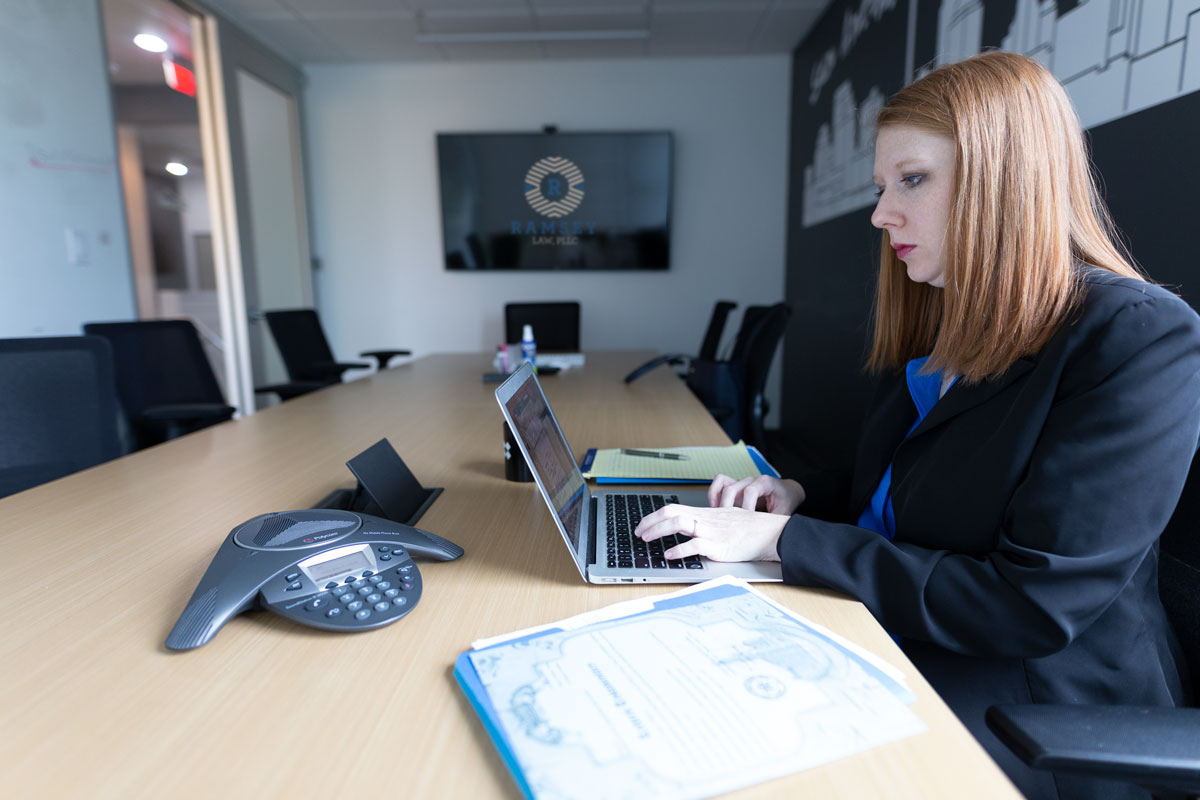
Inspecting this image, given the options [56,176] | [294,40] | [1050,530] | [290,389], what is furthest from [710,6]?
[1050,530]

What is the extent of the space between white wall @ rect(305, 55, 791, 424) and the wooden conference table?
3.89 m

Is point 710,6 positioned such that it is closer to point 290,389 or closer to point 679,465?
point 290,389

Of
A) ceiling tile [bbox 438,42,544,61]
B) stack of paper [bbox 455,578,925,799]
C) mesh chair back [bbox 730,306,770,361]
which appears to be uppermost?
ceiling tile [bbox 438,42,544,61]

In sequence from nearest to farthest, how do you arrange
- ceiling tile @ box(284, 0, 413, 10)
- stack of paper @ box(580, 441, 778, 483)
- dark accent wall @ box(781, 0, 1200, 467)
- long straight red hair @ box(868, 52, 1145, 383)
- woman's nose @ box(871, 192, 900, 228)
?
long straight red hair @ box(868, 52, 1145, 383) → woman's nose @ box(871, 192, 900, 228) → stack of paper @ box(580, 441, 778, 483) → dark accent wall @ box(781, 0, 1200, 467) → ceiling tile @ box(284, 0, 413, 10)

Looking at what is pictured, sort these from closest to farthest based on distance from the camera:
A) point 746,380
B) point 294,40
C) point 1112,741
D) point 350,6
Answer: point 1112,741, point 746,380, point 350,6, point 294,40

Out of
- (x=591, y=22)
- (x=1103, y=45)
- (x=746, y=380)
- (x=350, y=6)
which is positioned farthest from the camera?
(x=591, y=22)

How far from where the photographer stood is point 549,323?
4.22 m

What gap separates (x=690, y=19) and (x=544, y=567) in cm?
414

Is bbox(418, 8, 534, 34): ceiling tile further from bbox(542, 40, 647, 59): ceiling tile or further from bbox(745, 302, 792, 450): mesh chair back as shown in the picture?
bbox(745, 302, 792, 450): mesh chair back

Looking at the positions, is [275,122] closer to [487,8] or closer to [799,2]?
[487,8]

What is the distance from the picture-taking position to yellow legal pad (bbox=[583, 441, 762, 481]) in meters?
1.23

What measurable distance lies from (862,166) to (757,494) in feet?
9.24

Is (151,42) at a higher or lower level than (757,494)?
higher

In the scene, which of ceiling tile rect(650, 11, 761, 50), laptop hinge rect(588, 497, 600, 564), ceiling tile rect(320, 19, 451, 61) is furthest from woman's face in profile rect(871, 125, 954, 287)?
ceiling tile rect(320, 19, 451, 61)
